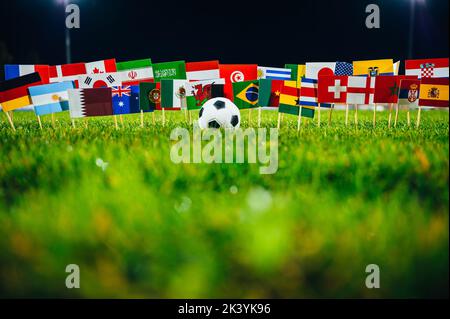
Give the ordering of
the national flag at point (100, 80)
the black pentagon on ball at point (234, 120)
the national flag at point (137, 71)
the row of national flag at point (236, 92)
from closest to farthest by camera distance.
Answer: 1. the black pentagon on ball at point (234, 120)
2. the row of national flag at point (236, 92)
3. the national flag at point (100, 80)
4. the national flag at point (137, 71)

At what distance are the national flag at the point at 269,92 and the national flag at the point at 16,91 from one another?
421cm

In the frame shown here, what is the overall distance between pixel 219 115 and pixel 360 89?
3.03 m

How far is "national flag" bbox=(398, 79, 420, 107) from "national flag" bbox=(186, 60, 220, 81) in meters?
5.58

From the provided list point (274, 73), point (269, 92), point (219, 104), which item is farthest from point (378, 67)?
point (219, 104)

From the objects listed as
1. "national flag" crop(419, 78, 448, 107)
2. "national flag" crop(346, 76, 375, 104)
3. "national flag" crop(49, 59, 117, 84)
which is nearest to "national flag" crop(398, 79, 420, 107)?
"national flag" crop(419, 78, 448, 107)

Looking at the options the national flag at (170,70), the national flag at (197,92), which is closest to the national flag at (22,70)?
the national flag at (170,70)

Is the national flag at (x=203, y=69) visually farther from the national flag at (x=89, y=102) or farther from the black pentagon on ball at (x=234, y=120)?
the black pentagon on ball at (x=234, y=120)

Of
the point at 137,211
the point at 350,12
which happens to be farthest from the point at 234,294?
the point at 350,12

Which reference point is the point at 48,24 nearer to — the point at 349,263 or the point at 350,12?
the point at 350,12

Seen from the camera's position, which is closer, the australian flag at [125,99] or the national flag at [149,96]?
the australian flag at [125,99]

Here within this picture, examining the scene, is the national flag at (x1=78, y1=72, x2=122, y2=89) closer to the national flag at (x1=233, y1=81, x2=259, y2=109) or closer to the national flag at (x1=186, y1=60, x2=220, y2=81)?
the national flag at (x1=233, y1=81, x2=259, y2=109)

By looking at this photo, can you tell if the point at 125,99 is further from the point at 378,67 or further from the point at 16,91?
the point at 378,67

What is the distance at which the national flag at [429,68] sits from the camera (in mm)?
8227

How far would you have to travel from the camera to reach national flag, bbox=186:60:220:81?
36.4 ft
